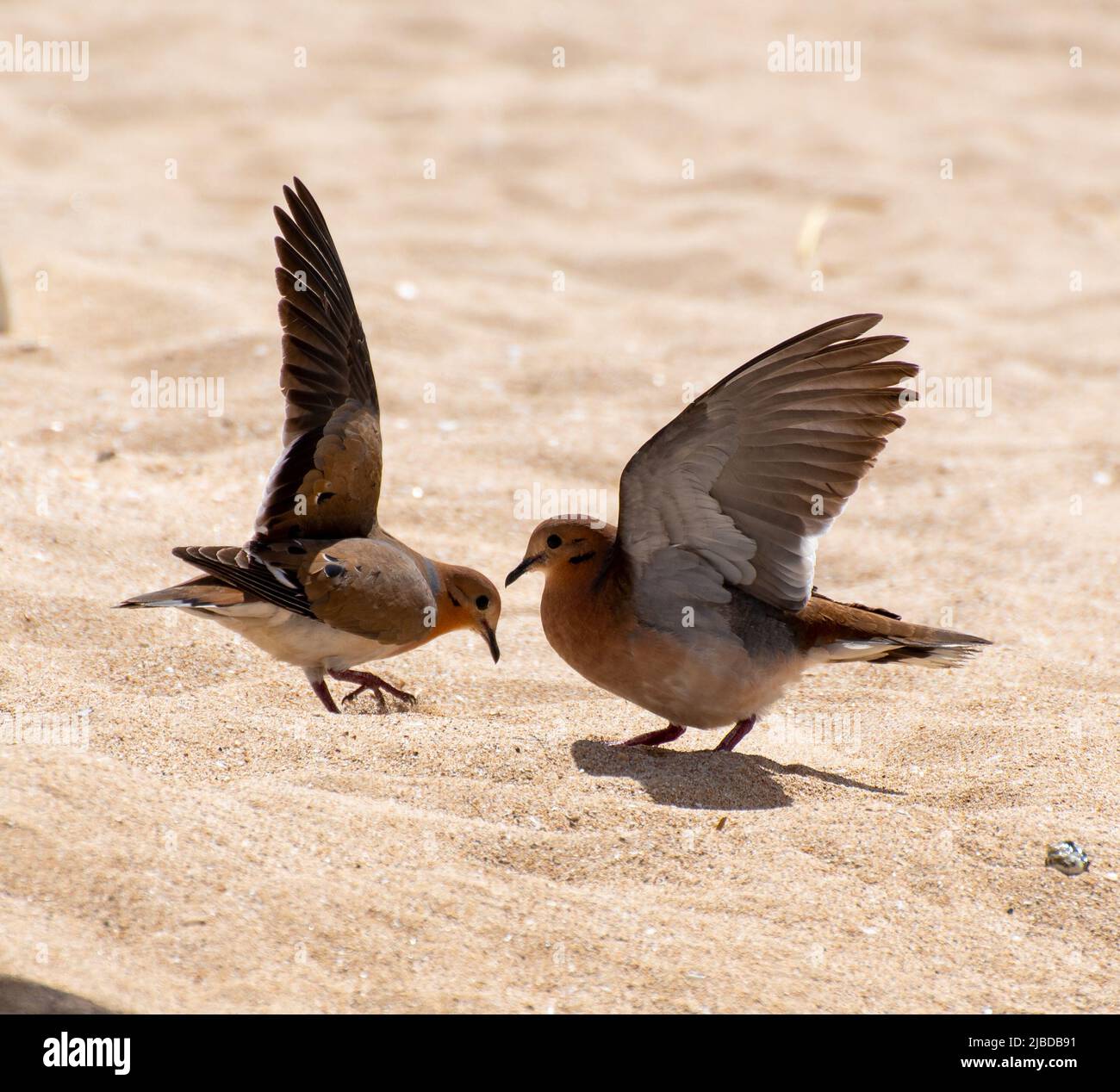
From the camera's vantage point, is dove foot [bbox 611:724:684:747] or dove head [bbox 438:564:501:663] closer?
dove foot [bbox 611:724:684:747]

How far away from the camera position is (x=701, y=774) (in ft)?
13.5

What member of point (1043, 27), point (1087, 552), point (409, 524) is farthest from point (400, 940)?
point (1043, 27)

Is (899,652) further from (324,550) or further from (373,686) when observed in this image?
(324,550)

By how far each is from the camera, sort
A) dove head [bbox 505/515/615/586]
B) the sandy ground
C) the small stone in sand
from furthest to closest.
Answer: dove head [bbox 505/515/615/586] → the small stone in sand → the sandy ground

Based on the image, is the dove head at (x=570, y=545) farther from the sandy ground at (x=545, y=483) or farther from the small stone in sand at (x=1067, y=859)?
the small stone in sand at (x=1067, y=859)

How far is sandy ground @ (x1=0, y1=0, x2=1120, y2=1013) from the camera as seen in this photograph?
3129mm

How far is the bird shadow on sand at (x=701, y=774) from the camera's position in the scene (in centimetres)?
391

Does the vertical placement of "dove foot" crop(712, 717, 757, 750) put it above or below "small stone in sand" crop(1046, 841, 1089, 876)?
above

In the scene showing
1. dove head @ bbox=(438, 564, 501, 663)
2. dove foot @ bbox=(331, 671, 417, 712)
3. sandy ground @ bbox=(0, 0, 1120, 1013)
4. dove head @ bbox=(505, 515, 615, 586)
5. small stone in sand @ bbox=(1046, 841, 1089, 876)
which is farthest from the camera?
dove head @ bbox=(438, 564, 501, 663)

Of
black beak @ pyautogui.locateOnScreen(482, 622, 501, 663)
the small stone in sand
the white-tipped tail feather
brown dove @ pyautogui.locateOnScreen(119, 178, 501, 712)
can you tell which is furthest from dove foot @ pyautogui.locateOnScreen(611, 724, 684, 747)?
the small stone in sand

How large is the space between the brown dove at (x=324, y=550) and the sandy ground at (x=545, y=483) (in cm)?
26

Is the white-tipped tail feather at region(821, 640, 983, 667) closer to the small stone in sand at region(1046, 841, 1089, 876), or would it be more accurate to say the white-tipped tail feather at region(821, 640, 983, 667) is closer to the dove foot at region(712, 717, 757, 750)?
the dove foot at region(712, 717, 757, 750)
